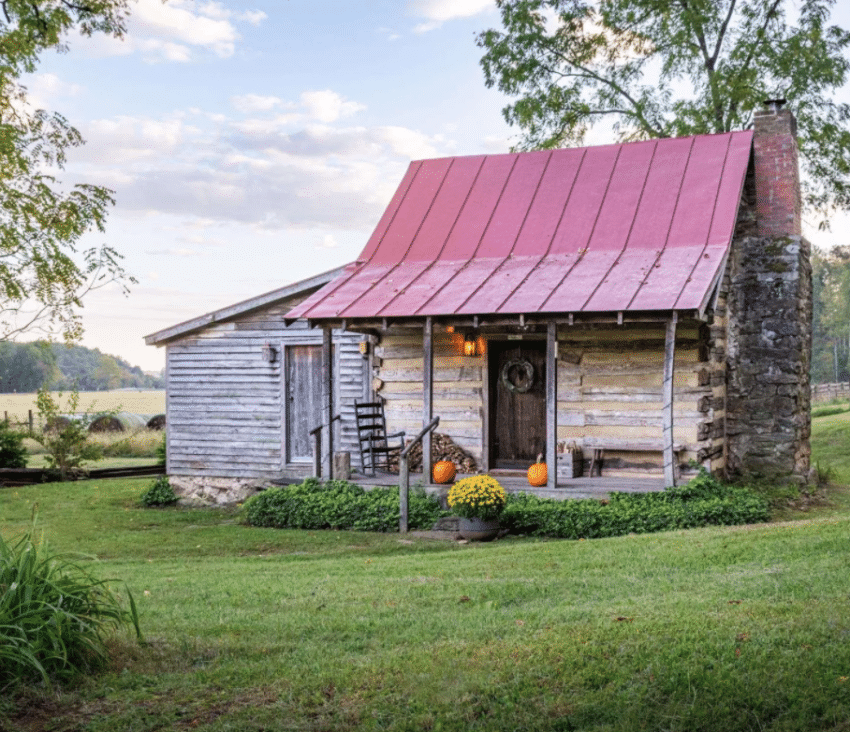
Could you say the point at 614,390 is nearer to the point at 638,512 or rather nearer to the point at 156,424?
the point at 638,512

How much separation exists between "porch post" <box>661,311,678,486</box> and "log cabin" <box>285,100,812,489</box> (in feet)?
0.13

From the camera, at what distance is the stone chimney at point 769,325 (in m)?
15.6

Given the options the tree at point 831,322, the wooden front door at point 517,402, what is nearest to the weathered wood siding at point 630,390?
the wooden front door at point 517,402

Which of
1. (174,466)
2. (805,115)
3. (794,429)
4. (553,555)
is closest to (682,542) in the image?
(553,555)

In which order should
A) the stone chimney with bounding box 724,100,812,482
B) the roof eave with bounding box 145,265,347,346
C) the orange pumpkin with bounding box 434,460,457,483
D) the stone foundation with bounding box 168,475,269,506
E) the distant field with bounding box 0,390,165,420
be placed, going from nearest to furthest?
the orange pumpkin with bounding box 434,460,457,483 → the stone chimney with bounding box 724,100,812,482 → the roof eave with bounding box 145,265,347,346 → the stone foundation with bounding box 168,475,269,506 → the distant field with bounding box 0,390,165,420

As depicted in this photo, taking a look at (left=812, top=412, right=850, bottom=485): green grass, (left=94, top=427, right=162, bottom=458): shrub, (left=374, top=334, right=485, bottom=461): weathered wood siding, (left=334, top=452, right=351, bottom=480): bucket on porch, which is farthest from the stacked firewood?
(left=94, top=427, right=162, bottom=458): shrub

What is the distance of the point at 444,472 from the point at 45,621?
9291mm

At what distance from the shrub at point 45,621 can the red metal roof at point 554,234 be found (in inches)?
333

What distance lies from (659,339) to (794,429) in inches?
128

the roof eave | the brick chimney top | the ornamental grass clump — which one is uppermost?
the brick chimney top

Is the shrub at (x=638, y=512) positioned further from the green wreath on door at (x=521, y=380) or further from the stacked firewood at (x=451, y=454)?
the green wreath on door at (x=521, y=380)

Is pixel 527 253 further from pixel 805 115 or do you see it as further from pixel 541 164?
pixel 805 115

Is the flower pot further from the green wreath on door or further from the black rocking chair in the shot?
the green wreath on door

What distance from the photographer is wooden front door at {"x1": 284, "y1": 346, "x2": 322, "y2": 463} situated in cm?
1742
